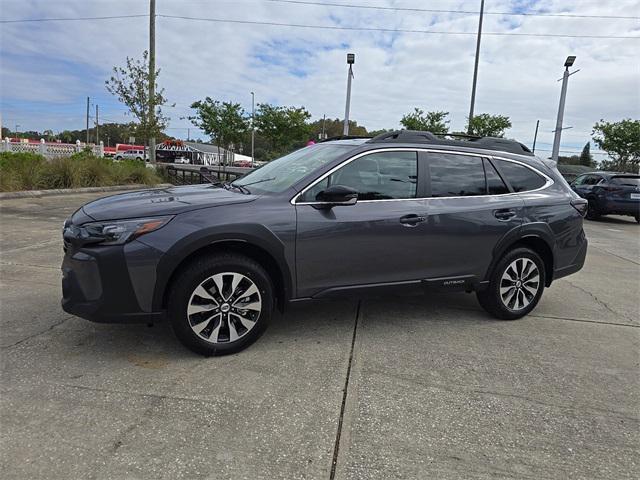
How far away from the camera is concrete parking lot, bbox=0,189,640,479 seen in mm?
2400

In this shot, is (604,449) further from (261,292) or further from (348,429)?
(261,292)

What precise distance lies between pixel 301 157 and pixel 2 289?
10.7ft

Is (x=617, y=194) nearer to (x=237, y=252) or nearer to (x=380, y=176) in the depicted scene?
(x=380, y=176)

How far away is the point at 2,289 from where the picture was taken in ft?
15.5

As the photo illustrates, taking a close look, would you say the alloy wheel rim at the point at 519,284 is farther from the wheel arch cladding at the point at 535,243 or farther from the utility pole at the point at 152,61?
the utility pole at the point at 152,61

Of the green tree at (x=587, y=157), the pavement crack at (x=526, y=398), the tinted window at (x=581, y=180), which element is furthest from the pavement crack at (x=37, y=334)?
the green tree at (x=587, y=157)

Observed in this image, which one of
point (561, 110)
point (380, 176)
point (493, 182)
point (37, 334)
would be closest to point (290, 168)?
point (380, 176)

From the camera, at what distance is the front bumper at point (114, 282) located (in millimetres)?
3135

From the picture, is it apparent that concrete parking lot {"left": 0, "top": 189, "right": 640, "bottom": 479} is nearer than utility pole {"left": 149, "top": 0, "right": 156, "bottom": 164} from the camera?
Yes

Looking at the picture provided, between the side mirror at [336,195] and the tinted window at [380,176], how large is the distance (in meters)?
0.11

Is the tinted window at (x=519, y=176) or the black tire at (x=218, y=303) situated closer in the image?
the black tire at (x=218, y=303)

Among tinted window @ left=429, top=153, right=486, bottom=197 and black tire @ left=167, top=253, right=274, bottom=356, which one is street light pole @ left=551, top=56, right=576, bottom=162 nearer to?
Answer: tinted window @ left=429, top=153, right=486, bottom=197

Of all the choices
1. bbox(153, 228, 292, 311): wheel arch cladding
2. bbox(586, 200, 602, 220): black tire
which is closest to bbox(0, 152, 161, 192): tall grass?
bbox(153, 228, 292, 311): wheel arch cladding

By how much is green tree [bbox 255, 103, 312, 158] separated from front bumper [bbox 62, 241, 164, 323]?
29.3 meters
